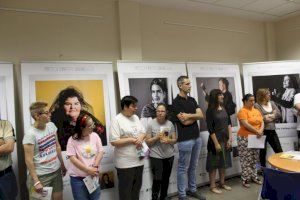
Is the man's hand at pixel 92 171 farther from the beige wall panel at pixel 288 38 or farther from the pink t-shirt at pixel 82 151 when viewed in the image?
the beige wall panel at pixel 288 38

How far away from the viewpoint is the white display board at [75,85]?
309 centimetres

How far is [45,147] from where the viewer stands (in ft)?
8.35

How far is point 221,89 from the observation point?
4535mm

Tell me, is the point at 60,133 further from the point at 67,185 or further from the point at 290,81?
the point at 290,81

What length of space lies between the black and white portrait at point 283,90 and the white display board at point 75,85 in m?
2.78

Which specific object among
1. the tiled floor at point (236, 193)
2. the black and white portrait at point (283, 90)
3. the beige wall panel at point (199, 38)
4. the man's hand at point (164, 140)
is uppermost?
the beige wall panel at point (199, 38)

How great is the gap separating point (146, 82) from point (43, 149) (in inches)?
68.2

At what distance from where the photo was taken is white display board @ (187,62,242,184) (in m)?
4.21

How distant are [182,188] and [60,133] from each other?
5.51ft

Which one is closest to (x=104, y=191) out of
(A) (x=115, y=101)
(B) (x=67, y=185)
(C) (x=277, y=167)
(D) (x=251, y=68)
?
(B) (x=67, y=185)

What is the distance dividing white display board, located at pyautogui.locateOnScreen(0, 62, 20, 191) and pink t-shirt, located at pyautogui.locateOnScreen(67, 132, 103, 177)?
882mm

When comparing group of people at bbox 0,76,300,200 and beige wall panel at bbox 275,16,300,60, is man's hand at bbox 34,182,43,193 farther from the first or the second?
beige wall panel at bbox 275,16,300,60

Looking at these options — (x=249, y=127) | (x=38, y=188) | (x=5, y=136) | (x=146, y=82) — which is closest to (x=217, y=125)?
(x=249, y=127)

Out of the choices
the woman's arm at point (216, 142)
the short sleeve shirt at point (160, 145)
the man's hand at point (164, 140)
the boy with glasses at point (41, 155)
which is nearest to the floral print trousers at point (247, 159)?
the woman's arm at point (216, 142)
